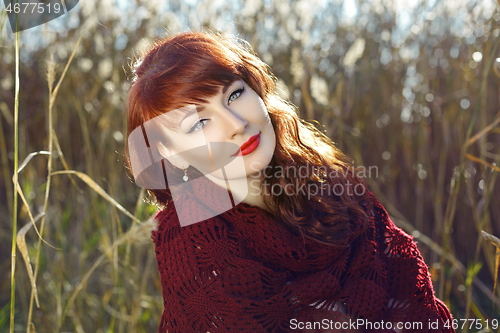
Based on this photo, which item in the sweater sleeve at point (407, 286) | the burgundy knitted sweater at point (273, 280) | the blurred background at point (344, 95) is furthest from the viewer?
the blurred background at point (344, 95)

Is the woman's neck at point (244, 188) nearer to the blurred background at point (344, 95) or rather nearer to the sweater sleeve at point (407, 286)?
the sweater sleeve at point (407, 286)

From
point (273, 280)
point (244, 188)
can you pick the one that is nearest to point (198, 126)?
point (244, 188)

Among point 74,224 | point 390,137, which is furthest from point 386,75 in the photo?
point 74,224

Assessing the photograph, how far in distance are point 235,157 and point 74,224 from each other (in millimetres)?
1289

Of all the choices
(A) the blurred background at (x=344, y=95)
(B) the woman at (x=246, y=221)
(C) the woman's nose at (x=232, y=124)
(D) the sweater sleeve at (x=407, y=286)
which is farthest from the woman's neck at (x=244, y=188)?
(A) the blurred background at (x=344, y=95)

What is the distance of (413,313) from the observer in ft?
2.83

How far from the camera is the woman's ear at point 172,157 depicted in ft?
2.77

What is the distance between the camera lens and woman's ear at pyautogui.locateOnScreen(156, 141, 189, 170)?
846 millimetres

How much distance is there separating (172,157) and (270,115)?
10.0 inches

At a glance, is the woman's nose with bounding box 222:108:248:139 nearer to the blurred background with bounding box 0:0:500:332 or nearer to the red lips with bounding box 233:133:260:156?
the red lips with bounding box 233:133:260:156

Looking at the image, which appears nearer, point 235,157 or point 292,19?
point 235,157

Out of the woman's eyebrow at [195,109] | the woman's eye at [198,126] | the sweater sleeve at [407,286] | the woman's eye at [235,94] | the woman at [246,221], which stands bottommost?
the sweater sleeve at [407,286]

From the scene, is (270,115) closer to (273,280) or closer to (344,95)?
(273,280)

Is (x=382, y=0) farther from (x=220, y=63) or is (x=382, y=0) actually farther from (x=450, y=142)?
(x=220, y=63)
